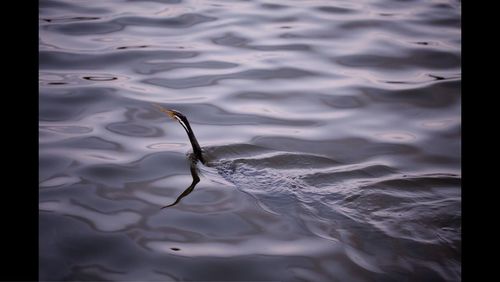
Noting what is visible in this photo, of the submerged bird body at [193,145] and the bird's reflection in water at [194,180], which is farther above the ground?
the submerged bird body at [193,145]

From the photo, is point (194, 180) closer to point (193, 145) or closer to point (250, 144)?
point (193, 145)

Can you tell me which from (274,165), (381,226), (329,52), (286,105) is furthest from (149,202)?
(329,52)

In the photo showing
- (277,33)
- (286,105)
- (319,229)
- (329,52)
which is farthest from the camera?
(277,33)

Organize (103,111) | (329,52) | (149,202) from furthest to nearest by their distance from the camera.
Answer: (329,52) → (103,111) → (149,202)

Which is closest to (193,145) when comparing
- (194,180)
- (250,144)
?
(194,180)

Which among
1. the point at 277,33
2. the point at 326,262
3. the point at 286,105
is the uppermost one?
the point at 277,33

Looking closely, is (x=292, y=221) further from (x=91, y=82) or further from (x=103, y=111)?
(x=91, y=82)

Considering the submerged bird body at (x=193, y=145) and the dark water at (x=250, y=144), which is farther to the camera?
the submerged bird body at (x=193, y=145)

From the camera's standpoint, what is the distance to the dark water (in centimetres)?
344

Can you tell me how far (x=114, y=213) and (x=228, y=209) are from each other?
2.66ft

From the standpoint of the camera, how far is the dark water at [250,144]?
344 cm

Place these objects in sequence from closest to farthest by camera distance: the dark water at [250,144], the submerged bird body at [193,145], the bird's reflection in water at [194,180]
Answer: the dark water at [250,144] < the bird's reflection in water at [194,180] < the submerged bird body at [193,145]

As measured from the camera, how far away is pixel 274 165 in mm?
4762

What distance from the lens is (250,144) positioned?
507 cm
